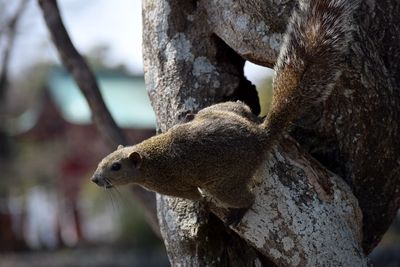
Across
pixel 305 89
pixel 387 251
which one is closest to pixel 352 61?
pixel 305 89

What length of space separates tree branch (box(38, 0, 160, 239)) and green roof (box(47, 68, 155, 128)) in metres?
12.0

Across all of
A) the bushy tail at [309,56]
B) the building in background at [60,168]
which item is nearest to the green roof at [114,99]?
the building in background at [60,168]

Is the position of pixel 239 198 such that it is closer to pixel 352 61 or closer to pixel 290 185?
pixel 290 185

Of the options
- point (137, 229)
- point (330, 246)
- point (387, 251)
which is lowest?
point (137, 229)

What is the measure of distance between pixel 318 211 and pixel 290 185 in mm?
166

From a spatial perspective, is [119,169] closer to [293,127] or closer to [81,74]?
[293,127]

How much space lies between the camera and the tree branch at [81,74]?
624cm

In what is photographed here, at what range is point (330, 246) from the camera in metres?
→ 4.24

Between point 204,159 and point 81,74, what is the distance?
2.24 meters

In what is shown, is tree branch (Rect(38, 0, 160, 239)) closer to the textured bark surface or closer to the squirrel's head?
the textured bark surface

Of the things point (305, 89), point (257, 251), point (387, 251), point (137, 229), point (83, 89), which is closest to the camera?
point (305, 89)

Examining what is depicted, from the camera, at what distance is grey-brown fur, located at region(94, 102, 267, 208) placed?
421 cm

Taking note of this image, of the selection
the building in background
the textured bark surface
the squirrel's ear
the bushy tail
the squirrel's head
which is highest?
the bushy tail

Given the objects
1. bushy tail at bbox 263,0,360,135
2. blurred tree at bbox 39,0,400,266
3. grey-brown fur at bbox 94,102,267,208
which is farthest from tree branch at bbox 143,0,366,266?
bushy tail at bbox 263,0,360,135
